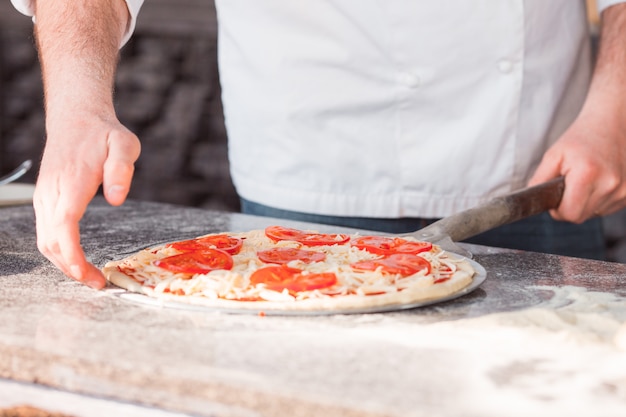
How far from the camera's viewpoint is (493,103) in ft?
6.43

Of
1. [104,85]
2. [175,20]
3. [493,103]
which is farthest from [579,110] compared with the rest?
[175,20]

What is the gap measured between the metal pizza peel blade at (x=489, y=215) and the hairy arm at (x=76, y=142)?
546mm

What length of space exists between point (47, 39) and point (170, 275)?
53 centimetres

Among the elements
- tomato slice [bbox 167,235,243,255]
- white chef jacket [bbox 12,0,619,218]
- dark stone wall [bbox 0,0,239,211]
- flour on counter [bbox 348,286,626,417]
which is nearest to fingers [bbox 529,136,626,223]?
white chef jacket [bbox 12,0,619,218]

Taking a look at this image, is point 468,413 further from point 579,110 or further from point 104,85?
point 579,110

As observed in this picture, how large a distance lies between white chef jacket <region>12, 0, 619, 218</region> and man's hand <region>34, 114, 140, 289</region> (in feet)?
2.28

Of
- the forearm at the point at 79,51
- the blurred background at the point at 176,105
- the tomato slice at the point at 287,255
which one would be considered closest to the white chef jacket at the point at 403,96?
the forearm at the point at 79,51

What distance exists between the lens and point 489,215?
1.67m

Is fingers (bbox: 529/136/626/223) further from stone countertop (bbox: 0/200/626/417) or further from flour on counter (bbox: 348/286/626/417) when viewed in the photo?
flour on counter (bbox: 348/286/626/417)

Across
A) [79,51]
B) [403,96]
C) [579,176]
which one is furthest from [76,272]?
[579,176]

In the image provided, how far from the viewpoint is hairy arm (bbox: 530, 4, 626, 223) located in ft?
6.08

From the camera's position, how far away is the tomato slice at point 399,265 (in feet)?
4.44

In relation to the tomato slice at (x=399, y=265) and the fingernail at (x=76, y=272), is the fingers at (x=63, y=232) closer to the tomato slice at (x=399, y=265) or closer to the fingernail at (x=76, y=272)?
the fingernail at (x=76, y=272)

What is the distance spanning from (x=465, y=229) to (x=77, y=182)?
2.21 ft
